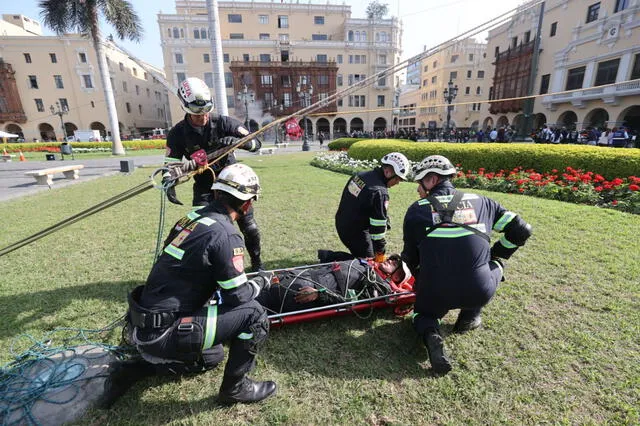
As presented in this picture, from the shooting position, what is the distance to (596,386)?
96.7 inches

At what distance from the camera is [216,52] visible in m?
11.2

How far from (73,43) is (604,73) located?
205ft

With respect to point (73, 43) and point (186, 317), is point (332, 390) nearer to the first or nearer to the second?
point (186, 317)

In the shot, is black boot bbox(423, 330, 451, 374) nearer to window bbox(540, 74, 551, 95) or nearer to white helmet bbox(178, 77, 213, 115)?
white helmet bbox(178, 77, 213, 115)

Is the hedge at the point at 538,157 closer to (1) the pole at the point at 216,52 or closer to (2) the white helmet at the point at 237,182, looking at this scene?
(1) the pole at the point at 216,52

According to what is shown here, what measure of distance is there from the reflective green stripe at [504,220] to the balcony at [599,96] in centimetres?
2305

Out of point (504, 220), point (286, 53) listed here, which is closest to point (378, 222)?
point (504, 220)

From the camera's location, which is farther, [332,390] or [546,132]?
[546,132]

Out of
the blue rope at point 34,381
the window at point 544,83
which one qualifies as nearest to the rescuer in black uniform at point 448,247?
the blue rope at point 34,381

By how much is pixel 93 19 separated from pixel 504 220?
101 feet

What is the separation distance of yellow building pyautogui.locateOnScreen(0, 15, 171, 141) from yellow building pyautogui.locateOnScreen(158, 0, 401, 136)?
1020cm

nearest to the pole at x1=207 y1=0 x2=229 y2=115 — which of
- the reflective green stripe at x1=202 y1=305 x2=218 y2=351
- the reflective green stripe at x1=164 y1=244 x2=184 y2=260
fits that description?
the reflective green stripe at x1=164 y1=244 x2=184 y2=260

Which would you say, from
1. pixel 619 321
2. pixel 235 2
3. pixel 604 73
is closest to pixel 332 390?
pixel 619 321

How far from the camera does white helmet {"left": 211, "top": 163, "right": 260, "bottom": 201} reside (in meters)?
2.31
